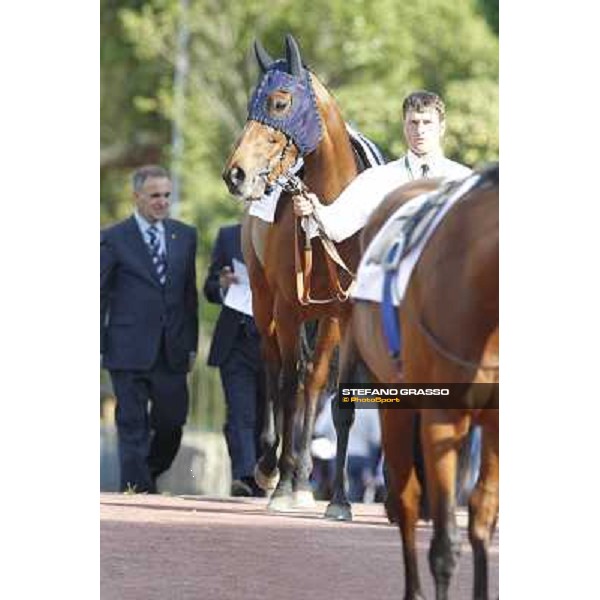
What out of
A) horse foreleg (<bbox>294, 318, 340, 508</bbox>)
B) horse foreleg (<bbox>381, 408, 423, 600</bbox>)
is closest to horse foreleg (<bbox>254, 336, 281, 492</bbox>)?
horse foreleg (<bbox>294, 318, 340, 508</bbox>)

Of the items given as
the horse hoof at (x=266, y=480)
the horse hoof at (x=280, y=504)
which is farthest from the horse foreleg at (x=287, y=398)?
the horse hoof at (x=266, y=480)

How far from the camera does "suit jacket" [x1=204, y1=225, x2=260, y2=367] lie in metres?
13.3

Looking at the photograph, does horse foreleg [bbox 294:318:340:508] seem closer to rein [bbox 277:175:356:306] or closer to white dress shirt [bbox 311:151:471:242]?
rein [bbox 277:175:356:306]

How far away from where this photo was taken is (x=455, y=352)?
31.0ft

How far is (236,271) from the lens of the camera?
1315 centimetres

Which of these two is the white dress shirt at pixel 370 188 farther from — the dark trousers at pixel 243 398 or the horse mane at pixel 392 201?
the dark trousers at pixel 243 398

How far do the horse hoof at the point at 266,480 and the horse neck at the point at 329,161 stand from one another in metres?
1.59

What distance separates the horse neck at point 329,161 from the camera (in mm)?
11320

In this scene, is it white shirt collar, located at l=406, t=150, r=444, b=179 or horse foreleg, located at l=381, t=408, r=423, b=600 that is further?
white shirt collar, located at l=406, t=150, r=444, b=179

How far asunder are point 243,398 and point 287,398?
Answer: 51.4 inches

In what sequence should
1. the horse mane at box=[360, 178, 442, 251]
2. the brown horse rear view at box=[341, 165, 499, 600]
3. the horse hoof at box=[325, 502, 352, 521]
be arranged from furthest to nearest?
the horse hoof at box=[325, 502, 352, 521] → the horse mane at box=[360, 178, 442, 251] → the brown horse rear view at box=[341, 165, 499, 600]

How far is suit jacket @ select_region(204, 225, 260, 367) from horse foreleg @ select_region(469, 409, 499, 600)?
3650mm

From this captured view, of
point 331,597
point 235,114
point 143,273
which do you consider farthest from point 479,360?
point 143,273
